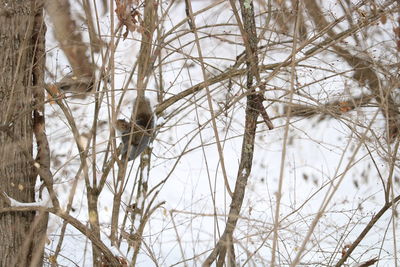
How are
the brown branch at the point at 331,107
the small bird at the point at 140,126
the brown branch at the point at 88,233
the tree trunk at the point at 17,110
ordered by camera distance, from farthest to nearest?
the small bird at the point at 140,126
the tree trunk at the point at 17,110
the brown branch at the point at 88,233
the brown branch at the point at 331,107

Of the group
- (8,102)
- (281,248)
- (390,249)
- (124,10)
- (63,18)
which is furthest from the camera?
(390,249)

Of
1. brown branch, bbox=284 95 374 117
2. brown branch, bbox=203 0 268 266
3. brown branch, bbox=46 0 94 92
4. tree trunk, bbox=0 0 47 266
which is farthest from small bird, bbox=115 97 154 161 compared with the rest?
brown branch, bbox=284 95 374 117

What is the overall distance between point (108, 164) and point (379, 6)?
139 cm

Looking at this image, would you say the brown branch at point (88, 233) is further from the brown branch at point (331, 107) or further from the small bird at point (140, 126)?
the brown branch at point (331, 107)

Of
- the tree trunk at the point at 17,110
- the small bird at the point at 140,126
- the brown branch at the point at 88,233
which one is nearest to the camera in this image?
the brown branch at the point at 88,233

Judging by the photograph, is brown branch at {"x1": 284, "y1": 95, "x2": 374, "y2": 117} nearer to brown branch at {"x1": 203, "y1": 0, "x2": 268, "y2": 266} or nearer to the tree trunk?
brown branch at {"x1": 203, "y1": 0, "x2": 268, "y2": 266}

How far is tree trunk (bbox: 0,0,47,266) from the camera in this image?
236cm

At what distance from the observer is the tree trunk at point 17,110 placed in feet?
7.75

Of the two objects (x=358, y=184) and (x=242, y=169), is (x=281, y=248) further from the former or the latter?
(x=358, y=184)

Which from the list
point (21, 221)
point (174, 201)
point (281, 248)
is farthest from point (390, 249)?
point (21, 221)

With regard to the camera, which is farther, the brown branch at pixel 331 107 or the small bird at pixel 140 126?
the small bird at pixel 140 126

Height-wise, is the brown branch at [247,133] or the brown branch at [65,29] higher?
the brown branch at [65,29]

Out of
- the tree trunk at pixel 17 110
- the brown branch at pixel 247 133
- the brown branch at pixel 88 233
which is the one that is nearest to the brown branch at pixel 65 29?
the tree trunk at pixel 17 110

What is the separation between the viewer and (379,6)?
2.47 m
